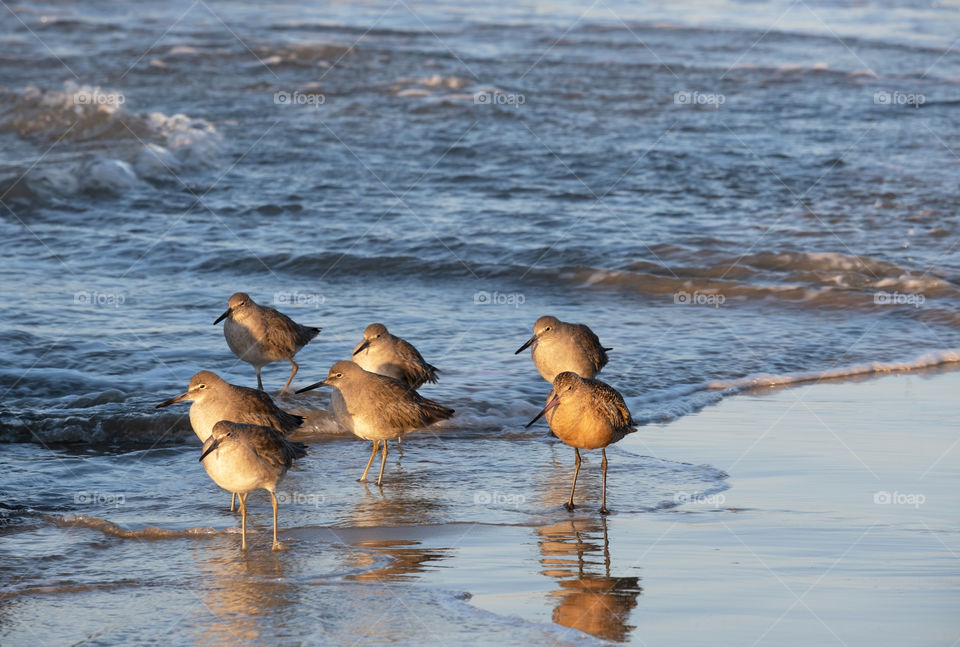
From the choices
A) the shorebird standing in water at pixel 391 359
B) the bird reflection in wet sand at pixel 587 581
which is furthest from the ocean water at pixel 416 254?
the shorebird standing in water at pixel 391 359

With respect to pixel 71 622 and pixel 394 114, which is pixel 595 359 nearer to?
pixel 71 622

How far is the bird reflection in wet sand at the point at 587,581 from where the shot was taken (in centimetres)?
510

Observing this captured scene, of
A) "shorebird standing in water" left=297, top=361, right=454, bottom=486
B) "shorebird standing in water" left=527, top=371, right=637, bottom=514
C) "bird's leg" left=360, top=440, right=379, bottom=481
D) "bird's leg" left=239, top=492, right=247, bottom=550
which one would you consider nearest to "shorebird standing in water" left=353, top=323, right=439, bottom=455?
"bird's leg" left=360, top=440, right=379, bottom=481

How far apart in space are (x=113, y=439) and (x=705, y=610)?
446 cm

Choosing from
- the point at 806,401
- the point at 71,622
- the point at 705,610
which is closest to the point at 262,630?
the point at 71,622

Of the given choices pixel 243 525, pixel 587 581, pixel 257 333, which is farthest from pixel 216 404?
pixel 587 581

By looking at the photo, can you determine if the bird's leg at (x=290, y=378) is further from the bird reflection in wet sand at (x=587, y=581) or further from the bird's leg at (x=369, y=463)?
the bird reflection in wet sand at (x=587, y=581)

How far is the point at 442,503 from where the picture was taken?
6906mm

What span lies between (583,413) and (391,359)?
1.95m

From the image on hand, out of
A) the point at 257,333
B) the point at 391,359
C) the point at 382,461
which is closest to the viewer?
the point at 382,461

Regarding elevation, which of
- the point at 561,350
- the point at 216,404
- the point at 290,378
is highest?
the point at 561,350

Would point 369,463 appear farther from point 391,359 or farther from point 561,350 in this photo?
point 561,350

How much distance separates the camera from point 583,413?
22.7 feet

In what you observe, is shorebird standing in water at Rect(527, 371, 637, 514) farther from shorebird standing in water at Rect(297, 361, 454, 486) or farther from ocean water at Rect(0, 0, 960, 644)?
shorebird standing in water at Rect(297, 361, 454, 486)
